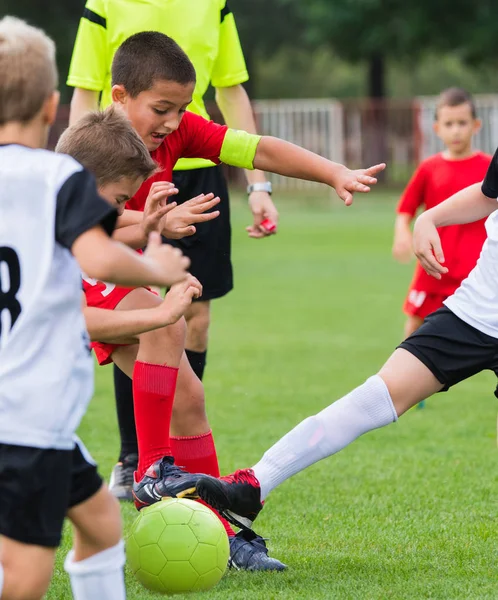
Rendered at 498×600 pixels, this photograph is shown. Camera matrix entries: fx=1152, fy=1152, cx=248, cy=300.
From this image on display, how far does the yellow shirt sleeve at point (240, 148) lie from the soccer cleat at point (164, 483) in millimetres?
1130

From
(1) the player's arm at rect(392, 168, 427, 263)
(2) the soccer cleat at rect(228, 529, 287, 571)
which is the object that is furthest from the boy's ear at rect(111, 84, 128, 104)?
(1) the player's arm at rect(392, 168, 427, 263)

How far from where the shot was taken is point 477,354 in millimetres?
3967

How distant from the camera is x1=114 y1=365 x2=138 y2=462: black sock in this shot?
203 inches

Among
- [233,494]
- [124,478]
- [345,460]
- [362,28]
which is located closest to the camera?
[233,494]

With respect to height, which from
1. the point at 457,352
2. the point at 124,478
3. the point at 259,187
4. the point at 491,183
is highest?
the point at 491,183

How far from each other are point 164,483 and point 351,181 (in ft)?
3.97

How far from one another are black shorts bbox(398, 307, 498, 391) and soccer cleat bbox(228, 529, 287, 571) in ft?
Answer: 2.81

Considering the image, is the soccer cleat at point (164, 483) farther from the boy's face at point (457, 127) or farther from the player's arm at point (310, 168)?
the boy's face at point (457, 127)

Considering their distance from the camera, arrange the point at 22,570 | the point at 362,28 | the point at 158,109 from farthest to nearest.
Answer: the point at 362,28 → the point at 158,109 → the point at 22,570

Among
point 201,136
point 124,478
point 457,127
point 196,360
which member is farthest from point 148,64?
point 457,127

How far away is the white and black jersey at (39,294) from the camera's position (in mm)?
2701

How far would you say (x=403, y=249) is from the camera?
21.4 ft

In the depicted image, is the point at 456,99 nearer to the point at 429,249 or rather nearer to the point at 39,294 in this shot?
the point at 429,249

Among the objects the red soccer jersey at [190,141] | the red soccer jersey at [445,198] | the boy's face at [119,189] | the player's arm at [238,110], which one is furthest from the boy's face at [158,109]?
the red soccer jersey at [445,198]
